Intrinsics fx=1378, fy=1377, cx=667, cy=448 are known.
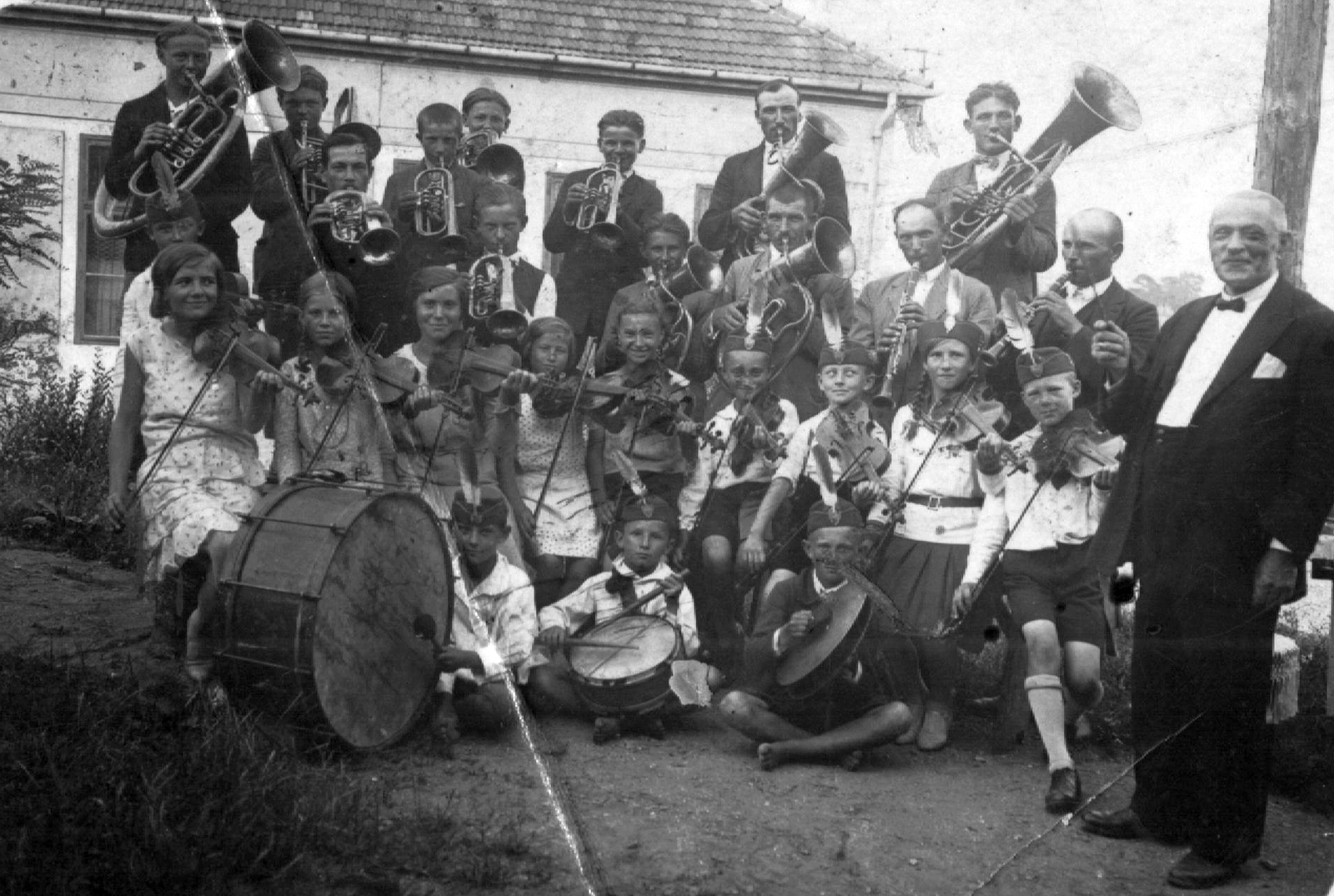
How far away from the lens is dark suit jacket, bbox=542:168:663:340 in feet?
17.1

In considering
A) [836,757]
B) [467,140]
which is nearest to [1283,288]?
[836,757]

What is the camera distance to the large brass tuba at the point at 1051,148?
4707mm

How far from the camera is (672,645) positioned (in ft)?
16.3

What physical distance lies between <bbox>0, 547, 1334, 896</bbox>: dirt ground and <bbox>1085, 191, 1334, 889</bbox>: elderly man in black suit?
6.8 inches

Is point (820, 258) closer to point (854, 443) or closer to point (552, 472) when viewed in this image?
point (854, 443)

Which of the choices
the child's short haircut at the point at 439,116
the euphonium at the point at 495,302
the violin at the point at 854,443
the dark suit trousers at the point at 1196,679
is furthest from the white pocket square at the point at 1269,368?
the child's short haircut at the point at 439,116

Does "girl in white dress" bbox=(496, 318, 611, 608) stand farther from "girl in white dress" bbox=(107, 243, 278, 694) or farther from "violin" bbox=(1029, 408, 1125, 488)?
"violin" bbox=(1029, 408, 1125, 488)

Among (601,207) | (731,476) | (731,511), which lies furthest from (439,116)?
(731,511)

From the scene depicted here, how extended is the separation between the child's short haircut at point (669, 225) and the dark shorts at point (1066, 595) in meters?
1.72

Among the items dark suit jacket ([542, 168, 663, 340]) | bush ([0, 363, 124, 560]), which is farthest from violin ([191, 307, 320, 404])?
dark suit jacket ([542, 168, 663, 340])

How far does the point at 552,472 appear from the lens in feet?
17.2

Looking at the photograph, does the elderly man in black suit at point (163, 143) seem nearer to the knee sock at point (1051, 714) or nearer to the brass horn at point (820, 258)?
the brass horn at point (820, 258)

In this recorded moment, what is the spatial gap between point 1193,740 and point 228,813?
3.11 meters

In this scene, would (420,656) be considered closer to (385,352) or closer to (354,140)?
(385,352)
